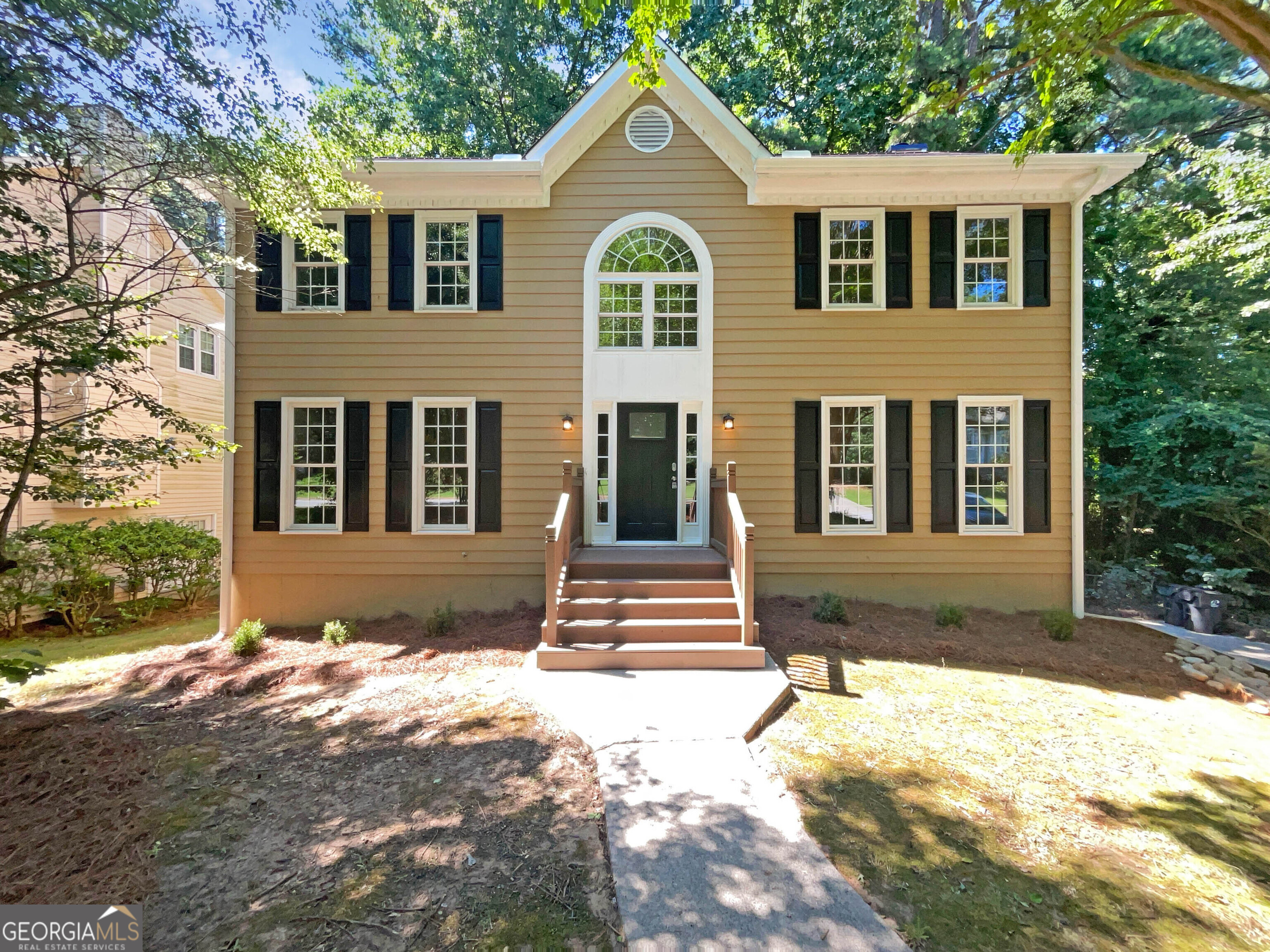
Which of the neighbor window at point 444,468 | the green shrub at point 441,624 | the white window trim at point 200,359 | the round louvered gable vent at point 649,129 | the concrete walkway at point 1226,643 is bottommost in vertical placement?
the concrete walkway at point 1226,643

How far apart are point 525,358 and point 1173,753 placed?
24.9 feet

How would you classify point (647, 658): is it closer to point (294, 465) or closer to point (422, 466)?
point (422, 466)

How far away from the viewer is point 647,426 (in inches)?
290

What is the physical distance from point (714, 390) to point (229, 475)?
6.93m

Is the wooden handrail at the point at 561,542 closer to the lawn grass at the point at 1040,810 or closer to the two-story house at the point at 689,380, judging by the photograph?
the two-story house at the point at 689,380

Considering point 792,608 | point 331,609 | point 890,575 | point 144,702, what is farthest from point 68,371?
point 890,575

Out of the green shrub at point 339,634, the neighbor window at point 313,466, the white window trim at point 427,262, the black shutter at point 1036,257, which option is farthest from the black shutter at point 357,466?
the black shutter at point 1036,257

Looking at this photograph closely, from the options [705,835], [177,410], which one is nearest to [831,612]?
[705,835]

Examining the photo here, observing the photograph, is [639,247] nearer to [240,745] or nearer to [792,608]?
[792,608]

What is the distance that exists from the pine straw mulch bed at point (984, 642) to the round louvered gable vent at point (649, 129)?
6.51m

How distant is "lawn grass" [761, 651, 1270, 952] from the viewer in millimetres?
2381

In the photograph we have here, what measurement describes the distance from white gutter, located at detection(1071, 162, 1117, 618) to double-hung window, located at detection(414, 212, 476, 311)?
8327 mm

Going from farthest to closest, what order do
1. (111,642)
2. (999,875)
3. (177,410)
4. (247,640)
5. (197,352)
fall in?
(197,352)
(177,410)
(111,642)
(247,640)
(999,875)

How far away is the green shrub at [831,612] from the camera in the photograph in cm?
652
